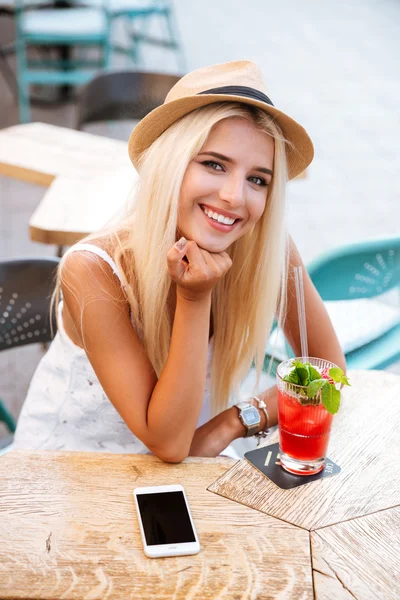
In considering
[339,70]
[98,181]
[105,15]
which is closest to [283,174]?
[98,181]

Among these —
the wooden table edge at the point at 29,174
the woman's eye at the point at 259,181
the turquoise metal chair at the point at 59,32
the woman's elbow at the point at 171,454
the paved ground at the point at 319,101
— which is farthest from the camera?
the turquoise metal chair at the point at 59,32

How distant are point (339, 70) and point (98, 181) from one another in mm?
4610

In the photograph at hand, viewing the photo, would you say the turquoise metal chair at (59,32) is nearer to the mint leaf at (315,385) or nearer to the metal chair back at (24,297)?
the metal chair back at (24,297)

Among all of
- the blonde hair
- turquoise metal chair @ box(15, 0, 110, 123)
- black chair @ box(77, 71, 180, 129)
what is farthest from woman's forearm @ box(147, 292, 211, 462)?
turquoise metal chair @ box(15, 0, 110, 123)

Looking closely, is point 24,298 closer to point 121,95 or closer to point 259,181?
point 259,181

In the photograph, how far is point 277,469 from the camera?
4.44 feet

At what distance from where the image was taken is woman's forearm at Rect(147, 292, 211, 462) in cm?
141

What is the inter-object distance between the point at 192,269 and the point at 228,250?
260 millimetres

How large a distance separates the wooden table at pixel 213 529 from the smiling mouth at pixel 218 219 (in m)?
0.44

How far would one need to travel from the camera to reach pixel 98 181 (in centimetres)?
290

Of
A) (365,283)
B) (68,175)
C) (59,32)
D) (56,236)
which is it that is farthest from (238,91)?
(59,32)

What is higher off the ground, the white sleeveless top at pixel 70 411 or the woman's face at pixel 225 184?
the woman's face at pixel 225 184

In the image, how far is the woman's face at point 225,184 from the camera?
1.43m

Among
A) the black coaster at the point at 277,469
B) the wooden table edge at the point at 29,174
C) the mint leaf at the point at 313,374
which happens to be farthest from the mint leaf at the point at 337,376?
the wooden table edge at the point at 29,174
